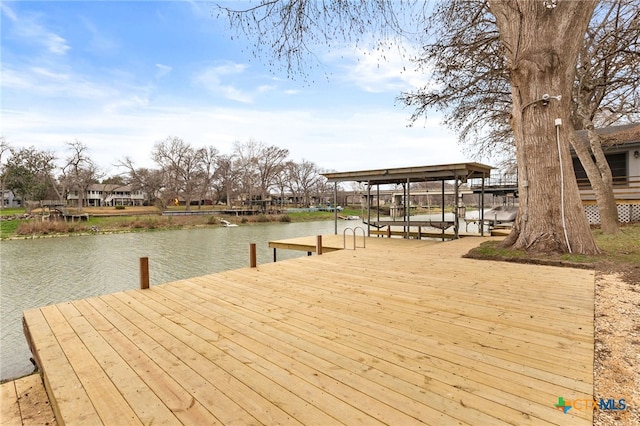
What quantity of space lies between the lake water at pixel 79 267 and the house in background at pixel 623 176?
13254 millimetres

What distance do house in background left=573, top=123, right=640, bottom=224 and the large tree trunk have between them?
941 cm

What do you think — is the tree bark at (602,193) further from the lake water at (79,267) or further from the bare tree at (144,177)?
the bare tree at (144,177)

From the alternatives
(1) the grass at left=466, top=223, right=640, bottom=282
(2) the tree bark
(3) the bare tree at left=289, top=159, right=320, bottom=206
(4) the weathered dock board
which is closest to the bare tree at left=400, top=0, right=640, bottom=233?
(2) the tree bark

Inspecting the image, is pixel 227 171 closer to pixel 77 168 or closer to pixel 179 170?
pixel 179 170

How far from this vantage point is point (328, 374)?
1.85 metres

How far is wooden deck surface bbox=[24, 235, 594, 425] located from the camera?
5.04 ft

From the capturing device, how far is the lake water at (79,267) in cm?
624

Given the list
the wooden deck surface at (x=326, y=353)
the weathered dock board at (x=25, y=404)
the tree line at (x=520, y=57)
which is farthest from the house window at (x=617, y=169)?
the weathered dock board at (x=25, y=404)

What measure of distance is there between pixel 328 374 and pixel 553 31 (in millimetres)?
6576

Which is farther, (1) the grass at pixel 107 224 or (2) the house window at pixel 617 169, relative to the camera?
(1) the grass at pixel 107 224

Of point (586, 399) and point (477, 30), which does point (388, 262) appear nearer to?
point (586, 399)

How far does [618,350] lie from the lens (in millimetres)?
2082

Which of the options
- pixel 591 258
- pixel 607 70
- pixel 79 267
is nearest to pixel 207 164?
pixel 79 267

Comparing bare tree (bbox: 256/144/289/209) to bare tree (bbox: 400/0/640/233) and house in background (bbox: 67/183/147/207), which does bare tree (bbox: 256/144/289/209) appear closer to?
house in background (bbox: 67/183/147/207)
